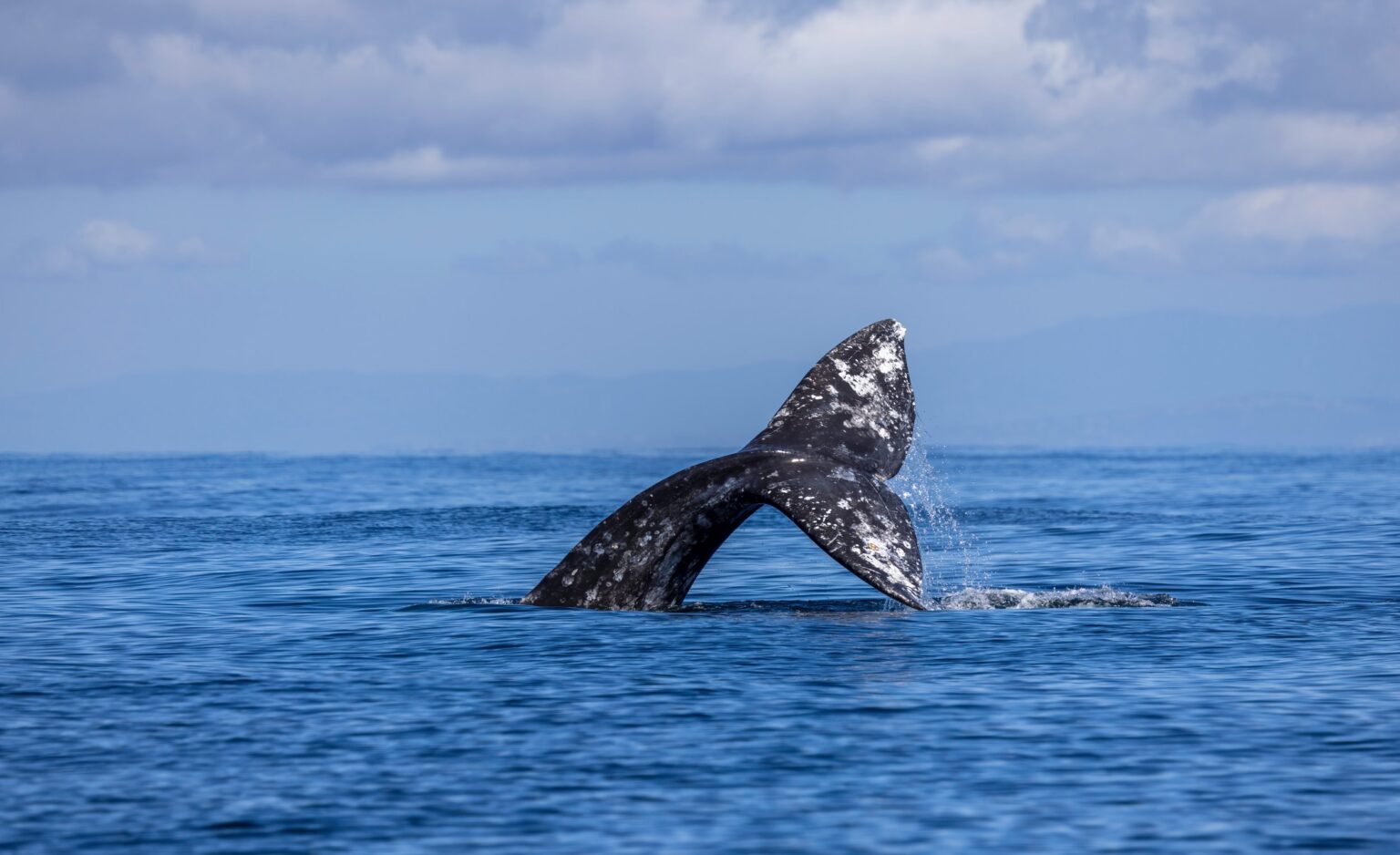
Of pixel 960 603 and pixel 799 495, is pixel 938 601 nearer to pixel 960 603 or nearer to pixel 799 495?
pixel 960 603

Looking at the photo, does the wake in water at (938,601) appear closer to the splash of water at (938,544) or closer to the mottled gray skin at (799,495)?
the splash of water at (938,544)

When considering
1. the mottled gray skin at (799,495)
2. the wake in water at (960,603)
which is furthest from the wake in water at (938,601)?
the mottled gray skin at (799,495)

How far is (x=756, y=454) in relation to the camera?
1460cm

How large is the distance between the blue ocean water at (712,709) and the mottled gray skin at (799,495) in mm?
493

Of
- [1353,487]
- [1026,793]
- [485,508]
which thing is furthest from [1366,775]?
[1353,487]

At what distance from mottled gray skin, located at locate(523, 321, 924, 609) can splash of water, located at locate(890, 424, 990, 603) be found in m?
0.38

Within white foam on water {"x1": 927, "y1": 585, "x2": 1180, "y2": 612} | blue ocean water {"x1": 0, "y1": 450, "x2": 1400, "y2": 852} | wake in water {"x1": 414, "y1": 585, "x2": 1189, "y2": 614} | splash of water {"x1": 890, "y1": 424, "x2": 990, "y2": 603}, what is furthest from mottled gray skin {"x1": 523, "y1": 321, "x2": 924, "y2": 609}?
white foam on water {"x1": 927, "y1": 585, "x2": 1180, "y2": 612}

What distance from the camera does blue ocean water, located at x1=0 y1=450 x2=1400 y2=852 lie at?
342 inches

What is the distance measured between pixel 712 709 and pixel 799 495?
116 inches

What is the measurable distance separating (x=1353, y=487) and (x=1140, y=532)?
809 inches

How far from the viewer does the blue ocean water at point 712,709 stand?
8.68m

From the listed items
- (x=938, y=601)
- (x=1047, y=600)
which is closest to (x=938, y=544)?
(x=1047, y=600)

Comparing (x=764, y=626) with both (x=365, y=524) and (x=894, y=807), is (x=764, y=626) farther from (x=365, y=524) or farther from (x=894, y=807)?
(x=365, y=524)

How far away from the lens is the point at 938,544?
29.8 meters
